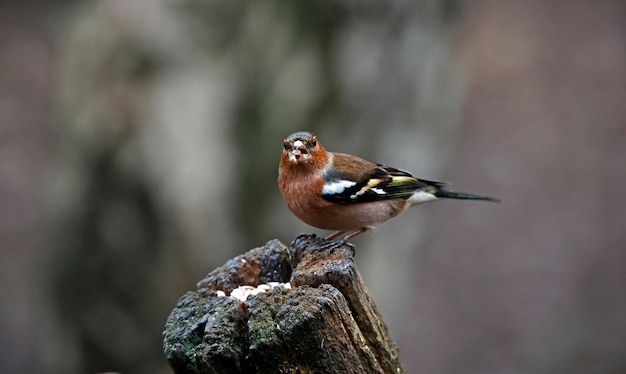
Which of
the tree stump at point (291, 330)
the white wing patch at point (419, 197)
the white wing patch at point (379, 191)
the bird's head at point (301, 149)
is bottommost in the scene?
the tree stump at point (291, 330)

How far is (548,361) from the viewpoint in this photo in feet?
33.5

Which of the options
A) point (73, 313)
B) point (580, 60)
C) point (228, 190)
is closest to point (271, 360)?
point (228, 190)

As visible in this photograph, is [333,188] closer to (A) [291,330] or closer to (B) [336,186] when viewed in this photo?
(B) [336,186]

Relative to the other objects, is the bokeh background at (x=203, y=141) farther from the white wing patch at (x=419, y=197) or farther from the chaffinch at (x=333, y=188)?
the chaffinch at (x=333, y=188)

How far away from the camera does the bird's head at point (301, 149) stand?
4.79m

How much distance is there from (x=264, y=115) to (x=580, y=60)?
11272 millimetres

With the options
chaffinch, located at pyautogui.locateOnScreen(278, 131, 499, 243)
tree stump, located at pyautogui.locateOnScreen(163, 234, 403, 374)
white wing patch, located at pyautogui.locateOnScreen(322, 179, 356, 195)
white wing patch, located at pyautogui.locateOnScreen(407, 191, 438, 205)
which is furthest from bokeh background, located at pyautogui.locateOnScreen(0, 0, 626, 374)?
tree stump, located at pyautogui.locateOnScreen(163, 234, 403, 374)

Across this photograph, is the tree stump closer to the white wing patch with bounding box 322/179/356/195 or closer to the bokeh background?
the white wing patch with bounding box 322/179/356/195

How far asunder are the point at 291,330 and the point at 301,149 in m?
2.22

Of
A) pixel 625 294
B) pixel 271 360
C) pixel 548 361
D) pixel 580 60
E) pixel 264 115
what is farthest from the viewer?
pixel 580 60

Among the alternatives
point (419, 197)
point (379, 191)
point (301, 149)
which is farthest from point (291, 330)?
point (419, 197)

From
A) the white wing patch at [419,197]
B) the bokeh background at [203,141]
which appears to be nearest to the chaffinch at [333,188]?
the white wing patch at [419,197]

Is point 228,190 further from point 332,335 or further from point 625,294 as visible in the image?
point 625,294

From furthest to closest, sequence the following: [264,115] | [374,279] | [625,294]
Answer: [625,294] → [374,279] → [264,115]
